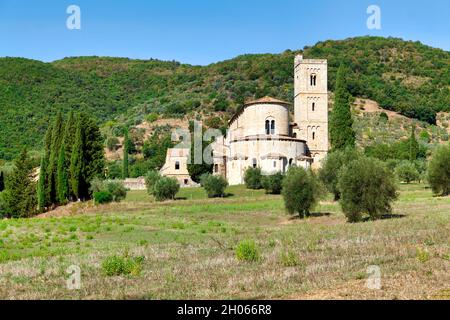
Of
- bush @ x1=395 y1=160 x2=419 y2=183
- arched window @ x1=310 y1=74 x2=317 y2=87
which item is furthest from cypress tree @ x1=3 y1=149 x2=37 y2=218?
bush @ x1=395 y1=160 x2=419 y2=183

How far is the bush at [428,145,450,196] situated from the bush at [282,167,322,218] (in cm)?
1035

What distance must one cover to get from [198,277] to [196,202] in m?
32.6

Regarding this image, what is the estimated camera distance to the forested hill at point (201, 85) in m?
107

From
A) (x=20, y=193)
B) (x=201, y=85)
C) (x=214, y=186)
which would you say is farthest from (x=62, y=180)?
(x=201, y=85)

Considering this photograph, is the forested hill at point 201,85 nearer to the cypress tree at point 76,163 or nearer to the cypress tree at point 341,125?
the cypress tree at point 341,125

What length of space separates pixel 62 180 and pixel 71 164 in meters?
1.68

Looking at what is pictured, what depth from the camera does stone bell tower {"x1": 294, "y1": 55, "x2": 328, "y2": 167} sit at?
2603 inches

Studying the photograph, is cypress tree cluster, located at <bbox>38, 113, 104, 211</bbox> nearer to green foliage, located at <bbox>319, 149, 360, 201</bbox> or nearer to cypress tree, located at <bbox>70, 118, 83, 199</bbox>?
cypress tree, located at <bbox>70, 118, 83, 199</bbox>

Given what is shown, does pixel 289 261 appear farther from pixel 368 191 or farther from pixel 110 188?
pixel 110 188

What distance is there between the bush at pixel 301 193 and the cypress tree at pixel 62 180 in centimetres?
2344

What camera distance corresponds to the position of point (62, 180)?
160 feet

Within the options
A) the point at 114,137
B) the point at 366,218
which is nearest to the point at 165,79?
the point at 114,137

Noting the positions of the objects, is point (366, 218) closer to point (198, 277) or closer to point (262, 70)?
point (198, 277)

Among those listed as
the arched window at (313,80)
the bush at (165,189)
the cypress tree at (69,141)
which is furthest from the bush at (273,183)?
the arched window at (313,80)
